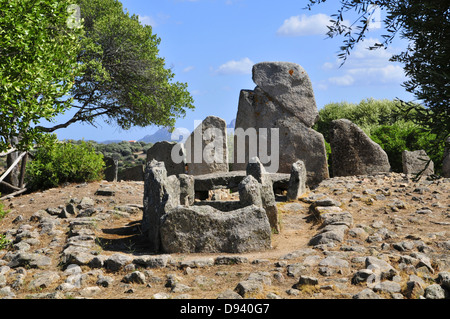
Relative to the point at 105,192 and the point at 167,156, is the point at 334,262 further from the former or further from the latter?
the point at 167,156

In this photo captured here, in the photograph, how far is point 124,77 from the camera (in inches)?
866

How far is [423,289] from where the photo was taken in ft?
19.5

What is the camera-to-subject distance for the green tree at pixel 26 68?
414 inches

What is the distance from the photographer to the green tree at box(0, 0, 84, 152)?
10516 mm

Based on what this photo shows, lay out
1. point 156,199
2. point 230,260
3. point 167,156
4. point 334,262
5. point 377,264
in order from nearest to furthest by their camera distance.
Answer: point 377,264
point 334,262
point 230,260
point 156,199
point 167,156

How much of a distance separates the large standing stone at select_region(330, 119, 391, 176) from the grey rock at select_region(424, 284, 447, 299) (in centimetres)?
1011

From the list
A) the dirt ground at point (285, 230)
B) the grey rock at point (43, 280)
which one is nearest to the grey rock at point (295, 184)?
the dirt ground at point (285, 230)

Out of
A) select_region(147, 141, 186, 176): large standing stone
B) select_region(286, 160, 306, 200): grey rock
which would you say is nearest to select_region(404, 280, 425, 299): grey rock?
select_region(286, 160, 306, 200): grey rock

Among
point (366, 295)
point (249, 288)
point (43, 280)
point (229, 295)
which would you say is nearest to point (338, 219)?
point (366, 295)

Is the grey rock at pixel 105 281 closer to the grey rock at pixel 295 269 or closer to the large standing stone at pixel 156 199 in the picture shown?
the large standing stone at pixel 156 199

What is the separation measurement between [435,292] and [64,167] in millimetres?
12295

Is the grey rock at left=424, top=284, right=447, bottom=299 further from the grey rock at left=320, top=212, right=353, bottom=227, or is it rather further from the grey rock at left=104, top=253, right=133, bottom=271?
the grey rock at left=104, top=253, right=133, bottom=271

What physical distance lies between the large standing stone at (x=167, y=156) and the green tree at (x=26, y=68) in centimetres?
550
